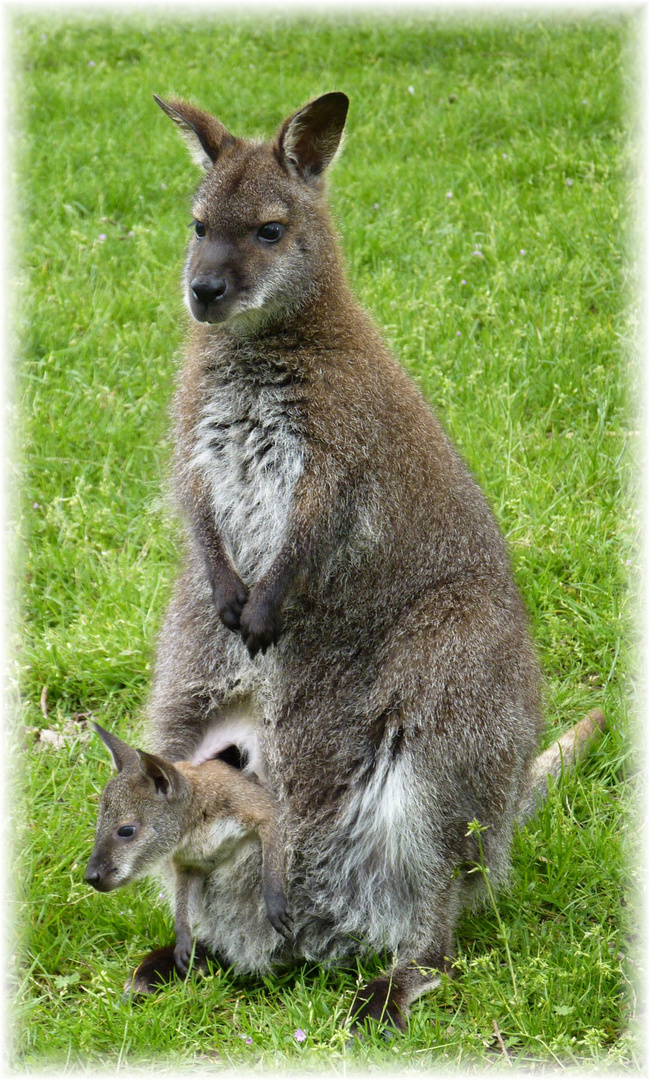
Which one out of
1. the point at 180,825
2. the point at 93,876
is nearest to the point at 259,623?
the point at 180,825

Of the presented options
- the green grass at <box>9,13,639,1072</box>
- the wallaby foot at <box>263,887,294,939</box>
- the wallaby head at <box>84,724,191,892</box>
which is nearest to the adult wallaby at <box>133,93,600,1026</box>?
the wallaby foot at <box>263,887,294,939</box>

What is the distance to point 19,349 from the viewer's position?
23.5 ft

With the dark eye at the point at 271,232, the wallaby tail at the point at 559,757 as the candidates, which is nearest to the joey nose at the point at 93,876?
the wallaby tail at the point at 559,757

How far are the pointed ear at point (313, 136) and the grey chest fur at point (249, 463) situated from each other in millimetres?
783

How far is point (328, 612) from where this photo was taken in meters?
4.20

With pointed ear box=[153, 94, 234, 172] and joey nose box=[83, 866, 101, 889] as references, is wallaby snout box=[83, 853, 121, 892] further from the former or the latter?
pointed ear box=[153, 94, 234, 172]

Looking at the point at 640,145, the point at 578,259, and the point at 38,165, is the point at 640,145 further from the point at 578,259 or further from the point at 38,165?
the point at 38,165

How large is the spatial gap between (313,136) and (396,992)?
9.20 feet

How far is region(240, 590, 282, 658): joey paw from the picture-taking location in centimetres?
406

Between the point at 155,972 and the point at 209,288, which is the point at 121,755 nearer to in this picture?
the point at 155,972

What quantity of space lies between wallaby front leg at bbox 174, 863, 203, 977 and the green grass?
10cm

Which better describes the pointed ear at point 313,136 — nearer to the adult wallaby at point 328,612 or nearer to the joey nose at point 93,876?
the adult wallaby at point 328,612

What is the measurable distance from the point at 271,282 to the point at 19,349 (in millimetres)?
3384

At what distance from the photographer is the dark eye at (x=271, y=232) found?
13.8ft
